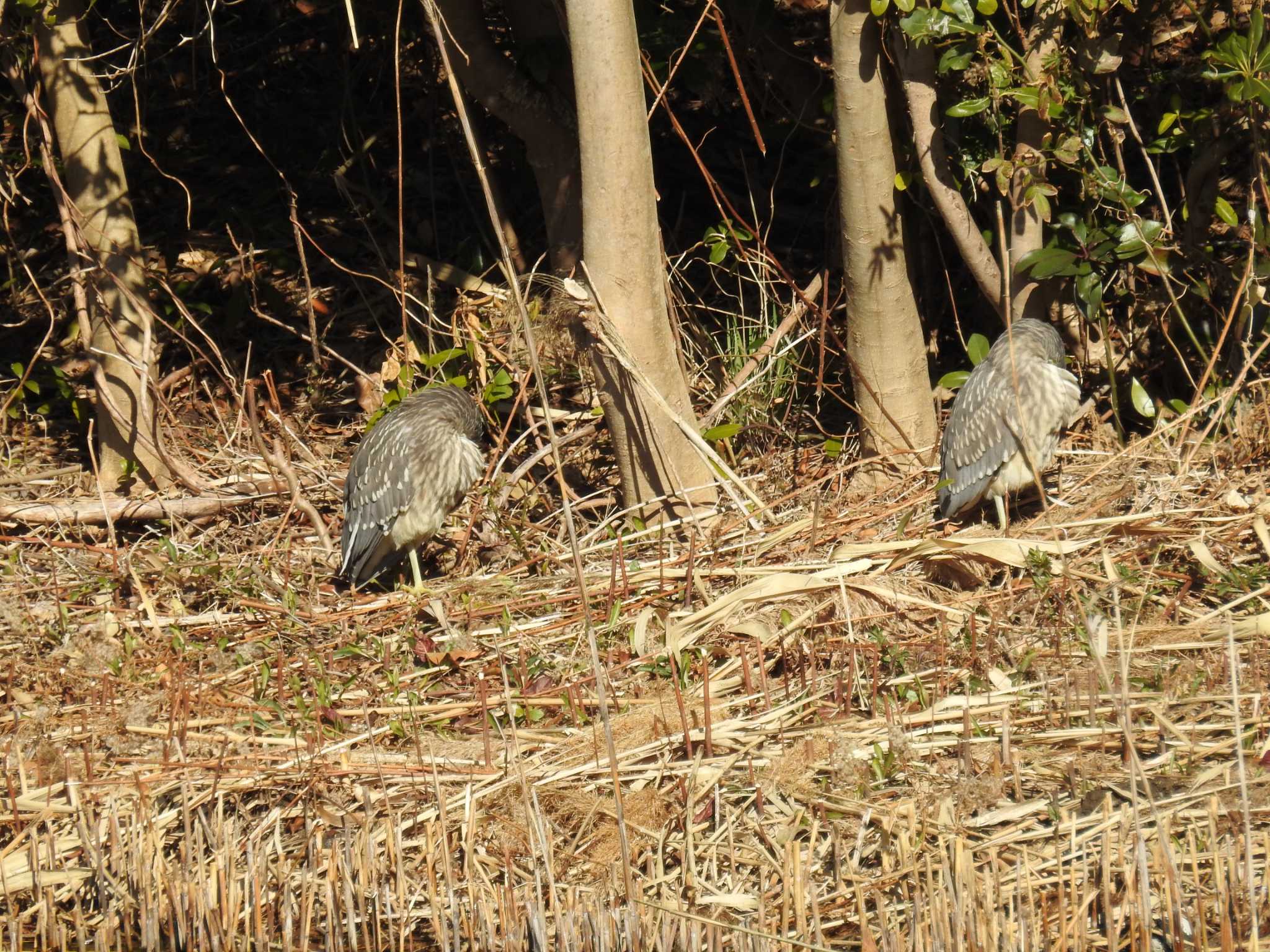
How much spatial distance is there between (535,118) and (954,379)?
2424 mm

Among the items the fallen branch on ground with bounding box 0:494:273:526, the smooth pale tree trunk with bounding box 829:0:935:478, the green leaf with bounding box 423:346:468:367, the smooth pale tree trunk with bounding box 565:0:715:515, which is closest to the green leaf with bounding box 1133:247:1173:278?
the smooth pale tree trunk with bounding box 829:0:935:478

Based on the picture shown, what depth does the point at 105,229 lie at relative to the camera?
6.43 metres

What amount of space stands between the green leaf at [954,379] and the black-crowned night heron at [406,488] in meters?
2.19

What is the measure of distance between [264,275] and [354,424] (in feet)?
5.10

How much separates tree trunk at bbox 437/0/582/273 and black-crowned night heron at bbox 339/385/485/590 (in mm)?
1333

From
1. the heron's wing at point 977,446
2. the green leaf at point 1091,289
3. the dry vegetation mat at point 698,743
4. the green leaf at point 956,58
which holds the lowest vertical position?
the dry vegetation mat at point 698,743

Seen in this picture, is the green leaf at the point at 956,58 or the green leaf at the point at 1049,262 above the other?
the green leaf at the point at 956,58

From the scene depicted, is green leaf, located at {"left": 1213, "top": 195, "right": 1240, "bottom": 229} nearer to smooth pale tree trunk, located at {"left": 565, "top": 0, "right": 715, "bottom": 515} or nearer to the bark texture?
the bark texture

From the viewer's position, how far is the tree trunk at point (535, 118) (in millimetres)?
6395

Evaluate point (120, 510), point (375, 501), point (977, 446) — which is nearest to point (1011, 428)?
point (977, 446)

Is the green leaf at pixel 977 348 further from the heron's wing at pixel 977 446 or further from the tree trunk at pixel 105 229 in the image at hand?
the tree trunk at pixel 105 229

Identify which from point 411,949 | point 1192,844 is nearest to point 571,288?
point 411,949

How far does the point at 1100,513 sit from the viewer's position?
17.6ft

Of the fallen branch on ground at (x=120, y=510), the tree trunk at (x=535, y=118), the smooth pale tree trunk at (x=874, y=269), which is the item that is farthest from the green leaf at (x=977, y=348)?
the fallen branch on ground at (x=120, y=510)
